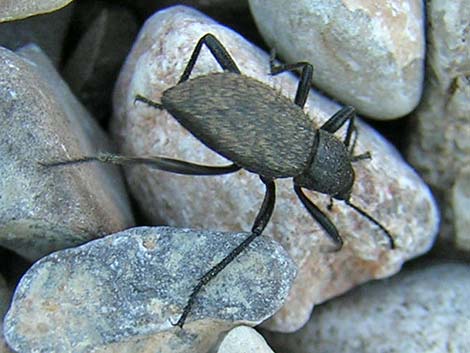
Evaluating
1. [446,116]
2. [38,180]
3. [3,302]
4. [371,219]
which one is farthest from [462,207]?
[3,302]

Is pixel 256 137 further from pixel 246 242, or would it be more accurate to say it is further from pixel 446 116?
pixel 446 116

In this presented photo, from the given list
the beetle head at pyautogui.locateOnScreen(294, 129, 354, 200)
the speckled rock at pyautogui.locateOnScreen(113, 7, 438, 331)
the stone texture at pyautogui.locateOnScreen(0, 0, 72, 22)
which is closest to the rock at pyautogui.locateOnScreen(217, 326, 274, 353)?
the speckled rock at pyautogui.locateOnScreen(113, 7, 438, 331)

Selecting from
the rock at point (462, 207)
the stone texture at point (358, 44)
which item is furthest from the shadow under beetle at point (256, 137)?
the rock at point (462, 207)

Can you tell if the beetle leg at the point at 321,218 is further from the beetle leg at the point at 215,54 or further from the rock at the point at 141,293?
the beetle leg at the point at 215,54

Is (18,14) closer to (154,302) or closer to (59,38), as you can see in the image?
(59,38)

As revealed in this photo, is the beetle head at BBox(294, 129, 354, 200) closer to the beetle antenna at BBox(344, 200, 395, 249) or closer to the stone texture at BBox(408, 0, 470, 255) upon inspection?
the beetle antenna at BBox(344, 200, 395, 249)

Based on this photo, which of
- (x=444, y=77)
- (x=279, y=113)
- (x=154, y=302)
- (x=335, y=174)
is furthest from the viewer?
(x=444, y=77)

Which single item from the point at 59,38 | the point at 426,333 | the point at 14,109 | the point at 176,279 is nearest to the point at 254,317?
the point at 176,279
